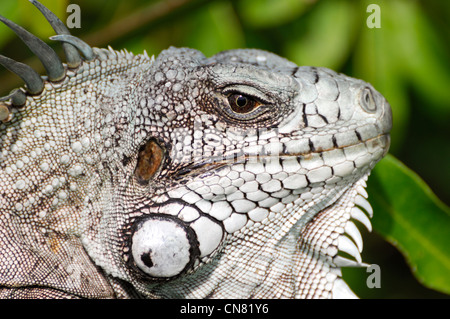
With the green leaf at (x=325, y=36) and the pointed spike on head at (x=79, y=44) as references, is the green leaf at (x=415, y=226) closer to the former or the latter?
the green leaf at (x=325, y=36)

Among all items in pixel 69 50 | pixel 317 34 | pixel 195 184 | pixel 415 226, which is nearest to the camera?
pixel 195 184

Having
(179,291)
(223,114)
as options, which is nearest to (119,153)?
(223,114)

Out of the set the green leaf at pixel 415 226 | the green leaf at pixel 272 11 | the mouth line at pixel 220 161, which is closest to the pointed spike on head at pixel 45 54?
the mouth line at pixel 220 161

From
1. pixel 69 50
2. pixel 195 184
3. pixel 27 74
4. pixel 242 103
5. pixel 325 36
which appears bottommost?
pixel 195 184


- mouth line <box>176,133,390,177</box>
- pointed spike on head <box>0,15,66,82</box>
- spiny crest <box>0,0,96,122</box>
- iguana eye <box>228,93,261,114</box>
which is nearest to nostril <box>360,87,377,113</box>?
mouth line <box>176,133,390,177</box>

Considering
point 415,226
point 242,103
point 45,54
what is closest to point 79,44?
point 45,54

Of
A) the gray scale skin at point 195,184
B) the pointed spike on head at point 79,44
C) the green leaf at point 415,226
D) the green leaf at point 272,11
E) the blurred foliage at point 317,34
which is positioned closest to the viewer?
the gray scale skin at point 195,184

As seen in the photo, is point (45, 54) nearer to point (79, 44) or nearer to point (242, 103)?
point (79, 44)
